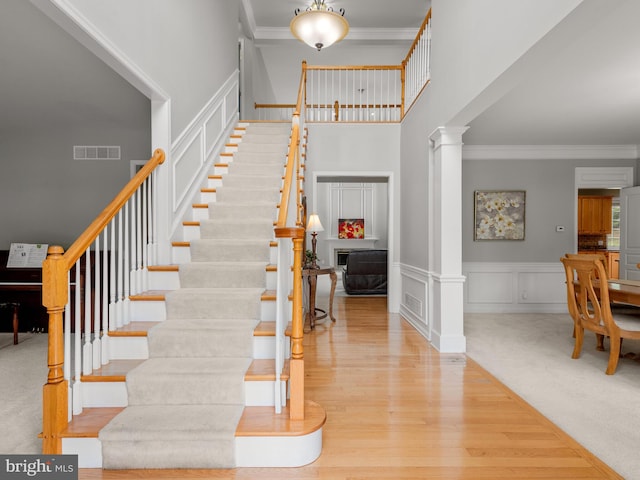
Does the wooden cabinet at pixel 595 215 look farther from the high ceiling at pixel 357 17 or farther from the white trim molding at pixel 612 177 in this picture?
the high ceiling at pixel 357 17

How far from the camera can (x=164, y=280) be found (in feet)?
9.87

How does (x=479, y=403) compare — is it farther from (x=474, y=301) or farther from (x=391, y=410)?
(x=474, y=301)

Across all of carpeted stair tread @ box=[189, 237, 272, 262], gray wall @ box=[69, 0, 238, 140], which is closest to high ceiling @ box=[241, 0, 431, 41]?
gray wall @ box=[69, 0, 238, 140]

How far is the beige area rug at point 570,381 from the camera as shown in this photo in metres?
2.21

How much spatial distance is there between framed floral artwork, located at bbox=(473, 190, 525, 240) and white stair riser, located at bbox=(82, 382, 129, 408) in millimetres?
5335

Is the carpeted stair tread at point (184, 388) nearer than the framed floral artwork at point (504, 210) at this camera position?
Yes

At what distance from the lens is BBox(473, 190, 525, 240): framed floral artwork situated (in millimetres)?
5793

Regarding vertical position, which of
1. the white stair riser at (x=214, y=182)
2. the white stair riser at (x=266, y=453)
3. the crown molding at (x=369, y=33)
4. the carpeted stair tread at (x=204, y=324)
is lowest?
the white stair riser at (x=266, y=453)

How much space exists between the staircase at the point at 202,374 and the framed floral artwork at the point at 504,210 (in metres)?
3.72

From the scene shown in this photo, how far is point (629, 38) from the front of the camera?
2459 mm

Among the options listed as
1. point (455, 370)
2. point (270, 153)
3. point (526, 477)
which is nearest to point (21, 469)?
point (526, 477)

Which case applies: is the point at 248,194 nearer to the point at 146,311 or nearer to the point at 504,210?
the point at 146,311

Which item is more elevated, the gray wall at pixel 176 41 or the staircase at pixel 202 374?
the gray wall at pixel 176 41

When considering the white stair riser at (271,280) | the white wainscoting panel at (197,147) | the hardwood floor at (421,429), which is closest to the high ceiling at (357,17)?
the white wainscoting panel at (197,147)
